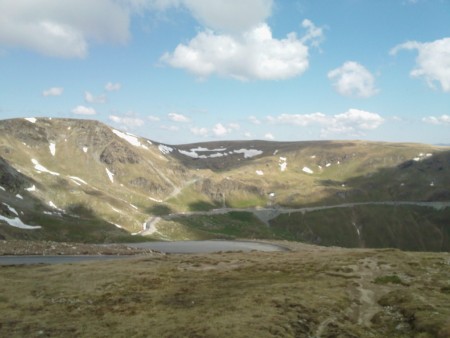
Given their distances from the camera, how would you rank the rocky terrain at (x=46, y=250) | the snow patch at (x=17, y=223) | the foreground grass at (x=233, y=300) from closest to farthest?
1. the foreground grass at (x=233, y=300)
2. the rocky terrain at (x=46, y=250)
3. the snow patch at (x=17, y=223)

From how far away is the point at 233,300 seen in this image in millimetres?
45344

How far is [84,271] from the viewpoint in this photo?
66000 mm

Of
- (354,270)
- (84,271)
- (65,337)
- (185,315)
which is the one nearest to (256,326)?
(185,315)

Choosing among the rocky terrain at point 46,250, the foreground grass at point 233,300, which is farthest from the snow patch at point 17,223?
the foreground grass at point 233,300

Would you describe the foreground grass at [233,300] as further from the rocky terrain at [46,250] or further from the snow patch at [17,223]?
the snow patch at [17,223]

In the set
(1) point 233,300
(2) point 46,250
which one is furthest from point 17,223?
(1) point 233,300

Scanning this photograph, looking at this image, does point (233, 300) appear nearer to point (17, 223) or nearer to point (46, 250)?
point (46, 250)

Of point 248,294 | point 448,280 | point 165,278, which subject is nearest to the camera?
point 248,294

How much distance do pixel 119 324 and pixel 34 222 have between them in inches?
5819

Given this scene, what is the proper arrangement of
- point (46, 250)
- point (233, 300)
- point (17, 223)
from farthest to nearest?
point (17, 223)
point (46, 250)
point (233, 300)

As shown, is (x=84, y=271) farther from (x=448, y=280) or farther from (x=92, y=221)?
(x=92, y=221)

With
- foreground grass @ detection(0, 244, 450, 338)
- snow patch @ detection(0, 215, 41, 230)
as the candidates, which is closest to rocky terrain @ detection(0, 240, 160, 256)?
foreground grass @ detection(0, 244, 450, 338)

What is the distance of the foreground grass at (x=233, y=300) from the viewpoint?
36.1m

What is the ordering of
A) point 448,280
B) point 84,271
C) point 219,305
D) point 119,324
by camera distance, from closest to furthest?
point 119,324, point 219,305, point 448,280, point 84,271
